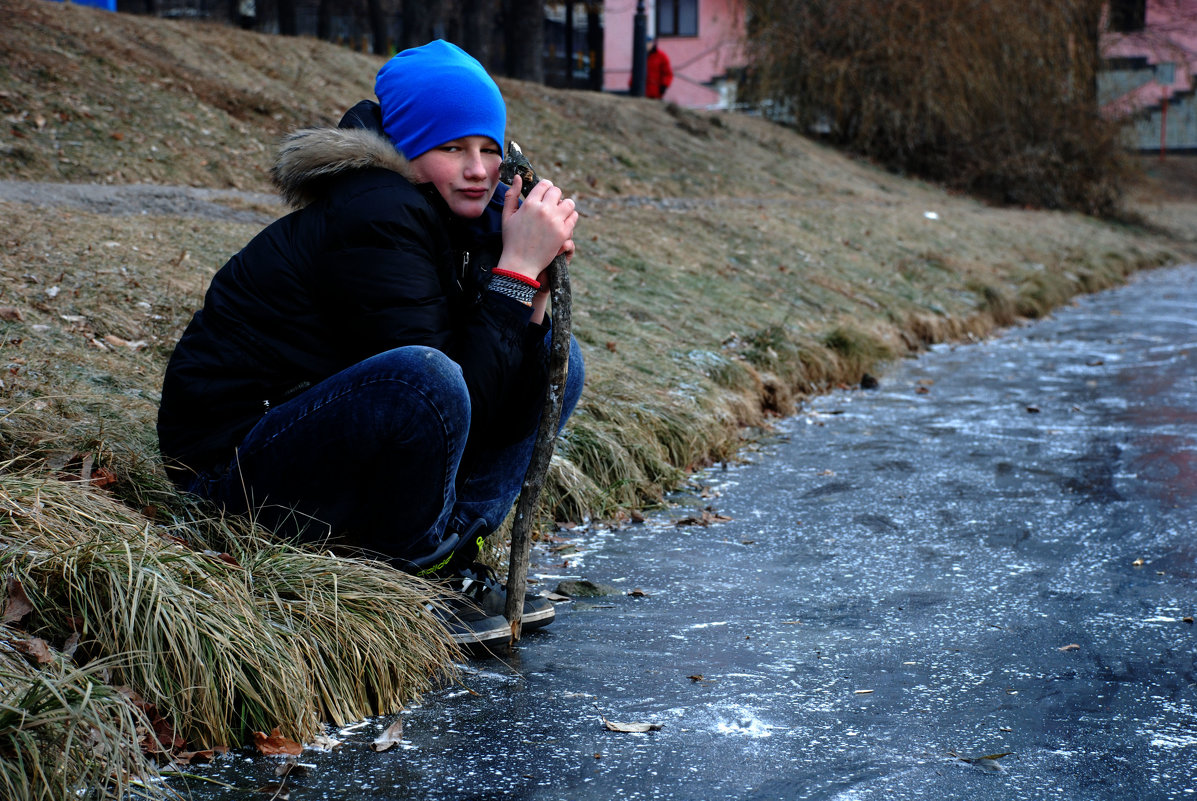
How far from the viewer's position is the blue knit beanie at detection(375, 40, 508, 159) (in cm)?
307

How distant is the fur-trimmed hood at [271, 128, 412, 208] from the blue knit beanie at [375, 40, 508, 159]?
7 centimetres

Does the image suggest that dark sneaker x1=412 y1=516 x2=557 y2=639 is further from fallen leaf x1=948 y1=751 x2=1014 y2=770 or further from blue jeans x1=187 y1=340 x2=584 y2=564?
fallen leaf x1=948 y1=751 x2=1014 y2=770

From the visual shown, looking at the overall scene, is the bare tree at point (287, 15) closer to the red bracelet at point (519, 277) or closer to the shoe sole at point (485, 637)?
the red bracelet at point (519, 277)

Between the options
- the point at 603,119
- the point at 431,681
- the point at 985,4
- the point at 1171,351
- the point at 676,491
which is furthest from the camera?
the point at 985,4

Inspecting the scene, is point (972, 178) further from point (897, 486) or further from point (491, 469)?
point (491, 469)

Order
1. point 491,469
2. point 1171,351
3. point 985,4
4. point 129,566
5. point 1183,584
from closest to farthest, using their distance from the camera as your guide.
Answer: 1. point 129,566
2. point 491,469
3. point 1183,584
4. point 1171,351
5. point 985,4

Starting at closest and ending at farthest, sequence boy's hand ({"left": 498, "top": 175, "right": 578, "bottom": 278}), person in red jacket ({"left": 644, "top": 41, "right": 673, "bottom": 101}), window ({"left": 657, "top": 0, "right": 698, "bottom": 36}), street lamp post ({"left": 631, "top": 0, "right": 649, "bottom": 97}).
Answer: boy's hand ({"left": 498, "top": 175, "right": 578, "bottom": 278}), street lamp post ({"left": 631, "top": 0, "right": 649, "bottom": 97}), person in red jacket ({"left": 644, "top": 41, "right": 673, "bottom": 101}), window ({"left": 657, "top": 0, "right": 698, "bottom": 36})

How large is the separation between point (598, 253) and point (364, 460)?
6.66 metres

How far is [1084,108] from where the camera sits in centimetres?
2094

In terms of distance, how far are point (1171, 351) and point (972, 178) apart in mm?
12137

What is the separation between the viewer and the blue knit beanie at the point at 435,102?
307 centimetres

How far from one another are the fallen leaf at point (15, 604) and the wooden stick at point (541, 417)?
1187mm

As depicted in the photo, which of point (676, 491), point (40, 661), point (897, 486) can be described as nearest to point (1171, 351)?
point (897, 486)

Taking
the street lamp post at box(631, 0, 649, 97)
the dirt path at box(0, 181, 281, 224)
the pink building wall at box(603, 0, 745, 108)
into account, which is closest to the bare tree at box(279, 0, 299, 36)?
the street lamp post at box(631, 0, 649, 97)
